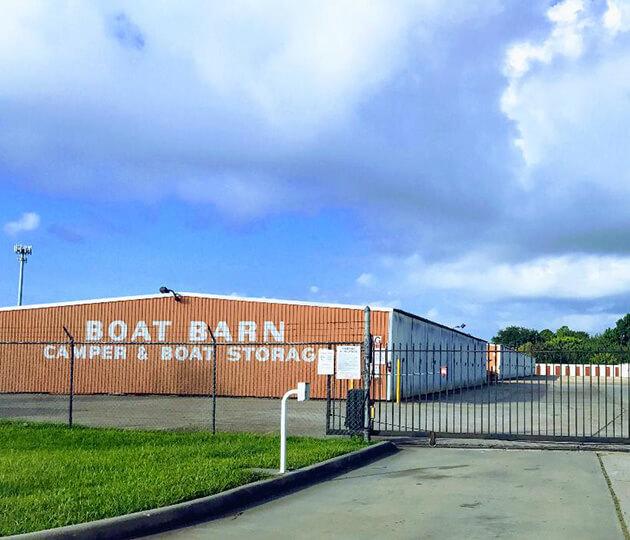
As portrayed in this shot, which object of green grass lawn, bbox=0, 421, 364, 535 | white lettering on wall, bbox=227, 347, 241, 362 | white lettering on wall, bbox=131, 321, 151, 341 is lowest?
green grass lawn, bbox=0, 421, 364, 535

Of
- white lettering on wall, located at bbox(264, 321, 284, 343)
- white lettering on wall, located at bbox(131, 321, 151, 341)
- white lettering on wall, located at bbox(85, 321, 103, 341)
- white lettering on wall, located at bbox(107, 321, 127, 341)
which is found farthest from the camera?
white lettering on wall, located at bbox(85, 321, 103, 341)

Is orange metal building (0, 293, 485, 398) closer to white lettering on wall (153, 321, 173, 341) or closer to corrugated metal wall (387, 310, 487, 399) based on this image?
white lettering on wall (153, 321, 173, 341)

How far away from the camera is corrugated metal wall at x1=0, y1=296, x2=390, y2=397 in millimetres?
33812

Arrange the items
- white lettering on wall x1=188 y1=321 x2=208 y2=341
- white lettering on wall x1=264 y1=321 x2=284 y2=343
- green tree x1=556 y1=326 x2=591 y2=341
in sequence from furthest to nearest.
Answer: green tree x1=556 y1=326 x2=591 y2=341 → white lettering on wall x1=188 y1=321 x2=208 y2=341 → white lettering on wall x1=264 y1=321 x2=284 y2=343

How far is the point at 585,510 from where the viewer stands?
28.0ft

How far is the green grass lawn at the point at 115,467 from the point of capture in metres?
7.54

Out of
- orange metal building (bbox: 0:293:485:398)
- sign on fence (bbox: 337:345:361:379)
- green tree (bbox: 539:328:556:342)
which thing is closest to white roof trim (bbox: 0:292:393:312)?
orange metal building (bbox: 0:293:485:398)

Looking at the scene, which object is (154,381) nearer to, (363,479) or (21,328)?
(21,328)

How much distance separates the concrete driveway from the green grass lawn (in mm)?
752

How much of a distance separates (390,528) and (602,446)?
8.67m

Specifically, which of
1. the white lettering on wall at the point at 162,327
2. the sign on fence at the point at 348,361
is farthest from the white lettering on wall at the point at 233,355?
the sign on fence at the point at 348,361

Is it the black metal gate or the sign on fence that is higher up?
Answer: the sign on fence

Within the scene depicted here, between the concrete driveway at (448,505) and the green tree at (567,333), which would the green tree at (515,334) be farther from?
the concrete driveway at (448,505)

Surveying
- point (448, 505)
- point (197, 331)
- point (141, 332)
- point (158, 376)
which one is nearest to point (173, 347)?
point (197, 331)
